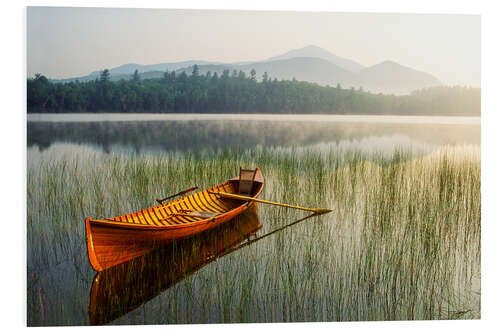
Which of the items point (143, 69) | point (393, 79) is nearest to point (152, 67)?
point (143, 69)

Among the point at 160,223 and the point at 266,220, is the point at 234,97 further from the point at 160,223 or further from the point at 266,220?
the point at 160,223

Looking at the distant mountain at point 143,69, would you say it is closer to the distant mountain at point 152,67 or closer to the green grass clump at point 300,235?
the distant mountain at point 152,67

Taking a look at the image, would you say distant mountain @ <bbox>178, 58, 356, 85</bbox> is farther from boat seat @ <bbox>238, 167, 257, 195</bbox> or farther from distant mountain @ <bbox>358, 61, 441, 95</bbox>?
boat seat @ <bbox>238, 167, 257, 195</bbox>

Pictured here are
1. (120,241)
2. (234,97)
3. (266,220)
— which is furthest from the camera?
(266,220)

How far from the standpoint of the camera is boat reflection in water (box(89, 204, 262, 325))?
3482 mm

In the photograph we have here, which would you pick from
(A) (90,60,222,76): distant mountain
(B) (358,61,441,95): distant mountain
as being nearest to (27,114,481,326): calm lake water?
(B) (358,61,441,95): distant mountain

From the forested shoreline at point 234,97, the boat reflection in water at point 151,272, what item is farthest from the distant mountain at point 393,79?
the boat reflection in water at point 151,272

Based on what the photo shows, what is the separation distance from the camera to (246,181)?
19.1 ft

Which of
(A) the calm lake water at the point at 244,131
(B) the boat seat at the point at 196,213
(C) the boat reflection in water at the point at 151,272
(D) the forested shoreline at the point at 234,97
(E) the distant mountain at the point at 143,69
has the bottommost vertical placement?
(C) the boat reflection in water at the point at 151,272

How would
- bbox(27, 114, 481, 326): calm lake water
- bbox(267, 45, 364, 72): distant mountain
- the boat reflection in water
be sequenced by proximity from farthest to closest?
1. bbox(267, 45, 364, 72): distant mountain
2. bbox(27, 114, 481, 326): calm lake water
3. the boat reflection in water

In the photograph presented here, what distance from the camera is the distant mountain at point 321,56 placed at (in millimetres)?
4660

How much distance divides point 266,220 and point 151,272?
1815 millimetres

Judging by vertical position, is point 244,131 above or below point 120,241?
above

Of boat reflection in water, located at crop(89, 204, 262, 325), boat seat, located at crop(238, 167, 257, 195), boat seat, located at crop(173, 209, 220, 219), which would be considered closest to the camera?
boat reflection in water, located at crop(89, 204, 262, 325)
